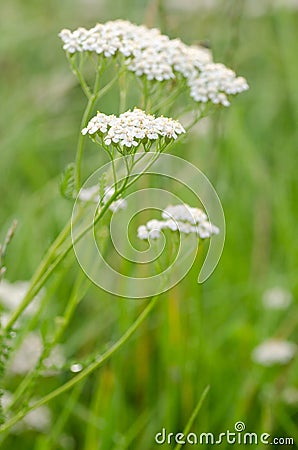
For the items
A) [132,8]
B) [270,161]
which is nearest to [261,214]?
[270,161]

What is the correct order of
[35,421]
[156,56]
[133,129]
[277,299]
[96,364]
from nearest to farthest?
[133,129] → [96,364] → [156,56] → [35,421] → [277,299]

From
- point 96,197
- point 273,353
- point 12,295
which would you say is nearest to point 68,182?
point 96,197

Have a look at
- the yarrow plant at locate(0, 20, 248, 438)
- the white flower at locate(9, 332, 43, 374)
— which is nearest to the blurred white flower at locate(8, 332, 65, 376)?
the white flower at locate(9, 332, 43, 374)

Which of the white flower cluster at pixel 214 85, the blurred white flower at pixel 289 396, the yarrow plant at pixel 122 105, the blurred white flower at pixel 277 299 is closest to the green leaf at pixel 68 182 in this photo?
the yarrow plant at pixel 122 105

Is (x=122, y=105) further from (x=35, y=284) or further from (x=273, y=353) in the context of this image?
(x=273, y=353)

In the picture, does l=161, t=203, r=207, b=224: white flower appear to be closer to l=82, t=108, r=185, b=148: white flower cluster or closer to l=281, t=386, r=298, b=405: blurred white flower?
l=82, t=108, r=185, b=148: white flower cluster

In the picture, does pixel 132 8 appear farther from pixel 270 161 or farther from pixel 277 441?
pixel 277 441
